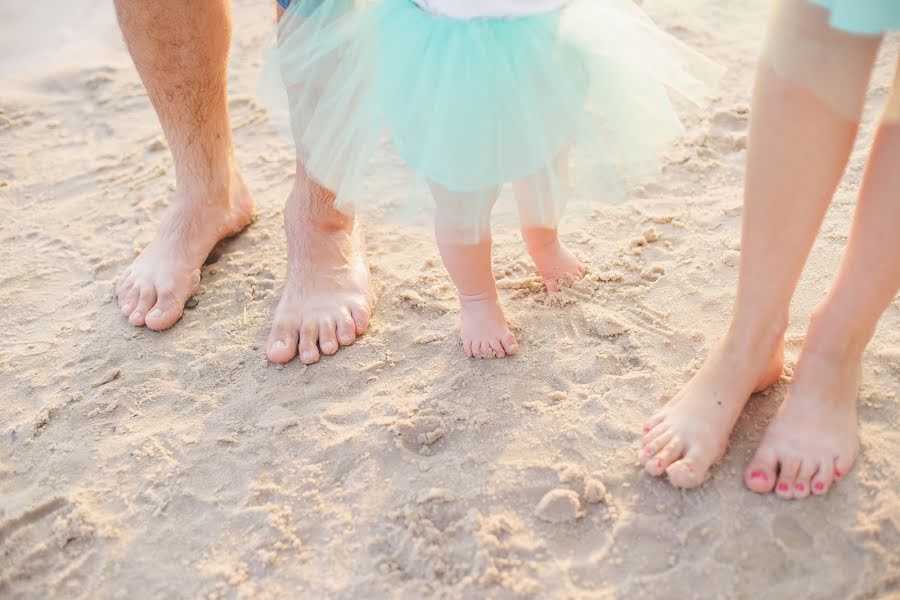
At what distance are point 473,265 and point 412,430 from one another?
344 millimetres

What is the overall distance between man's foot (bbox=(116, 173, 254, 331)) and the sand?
4 centimetres

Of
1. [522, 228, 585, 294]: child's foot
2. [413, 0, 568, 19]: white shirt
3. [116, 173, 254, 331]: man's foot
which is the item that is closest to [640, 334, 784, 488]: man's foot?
[522, 228, 585, 294]: child's foot

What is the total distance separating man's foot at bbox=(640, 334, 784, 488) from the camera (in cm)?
138

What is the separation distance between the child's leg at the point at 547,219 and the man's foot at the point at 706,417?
1.31 ft

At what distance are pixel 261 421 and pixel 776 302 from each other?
3.25ft

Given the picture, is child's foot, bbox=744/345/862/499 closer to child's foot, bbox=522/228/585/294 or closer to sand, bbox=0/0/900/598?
sand, bbox=0/0/900/598

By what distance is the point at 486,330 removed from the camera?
5.60 feet

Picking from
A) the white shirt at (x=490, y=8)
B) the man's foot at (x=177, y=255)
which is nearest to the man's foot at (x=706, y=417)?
the white shirt at (x=490, y=8)

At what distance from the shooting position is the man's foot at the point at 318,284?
182cm

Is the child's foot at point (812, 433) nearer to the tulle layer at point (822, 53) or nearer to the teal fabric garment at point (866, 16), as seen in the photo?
the tulle layer at point (822, 53)

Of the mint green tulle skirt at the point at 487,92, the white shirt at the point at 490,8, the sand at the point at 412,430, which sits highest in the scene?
the white shirt at the point at 490,8

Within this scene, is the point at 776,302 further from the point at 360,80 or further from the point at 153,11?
the point at 153,11

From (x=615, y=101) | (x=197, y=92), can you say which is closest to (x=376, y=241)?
(x=197, y=92)

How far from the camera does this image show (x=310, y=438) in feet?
5.20
